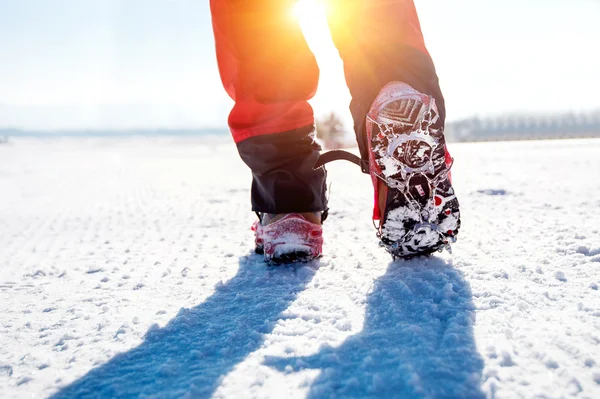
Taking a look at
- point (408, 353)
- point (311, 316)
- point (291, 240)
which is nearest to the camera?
point (408, 353)

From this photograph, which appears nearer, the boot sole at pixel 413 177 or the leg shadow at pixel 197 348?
the leg shadow at pixel 197 348

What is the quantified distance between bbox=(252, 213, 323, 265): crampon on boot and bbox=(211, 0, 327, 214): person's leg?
0.03 m

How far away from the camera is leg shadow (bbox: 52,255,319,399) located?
17.6 inches

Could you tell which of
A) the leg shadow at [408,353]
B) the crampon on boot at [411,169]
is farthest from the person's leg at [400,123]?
the leg shadow at [408,353]

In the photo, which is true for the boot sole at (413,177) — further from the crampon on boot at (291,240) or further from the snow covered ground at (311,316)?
the crampon on boot at (291,240)

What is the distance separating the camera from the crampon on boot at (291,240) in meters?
0.91

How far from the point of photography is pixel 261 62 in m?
0.95

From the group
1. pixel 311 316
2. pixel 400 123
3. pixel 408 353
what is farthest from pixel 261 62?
pixel 408 353

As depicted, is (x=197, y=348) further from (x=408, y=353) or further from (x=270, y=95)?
(x=270, y=95)

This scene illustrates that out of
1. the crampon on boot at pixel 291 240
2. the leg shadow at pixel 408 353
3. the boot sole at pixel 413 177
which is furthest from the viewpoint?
the crampon on boot at pixel 291 240

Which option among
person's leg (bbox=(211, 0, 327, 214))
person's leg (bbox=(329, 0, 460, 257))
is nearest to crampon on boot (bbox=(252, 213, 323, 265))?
person's leg (bbox=(211, 0, 327, 214))

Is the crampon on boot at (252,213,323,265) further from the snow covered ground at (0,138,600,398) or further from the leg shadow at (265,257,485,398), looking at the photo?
the leg shadow at (265,257,485,398)

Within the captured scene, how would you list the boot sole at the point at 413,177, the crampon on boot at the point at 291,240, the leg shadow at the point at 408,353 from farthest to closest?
the crampon on boot at the point at 291,240 < the boot sole at the point at 413,177 < the leg shadow at the point at 408,353

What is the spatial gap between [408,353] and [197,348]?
24 cm
